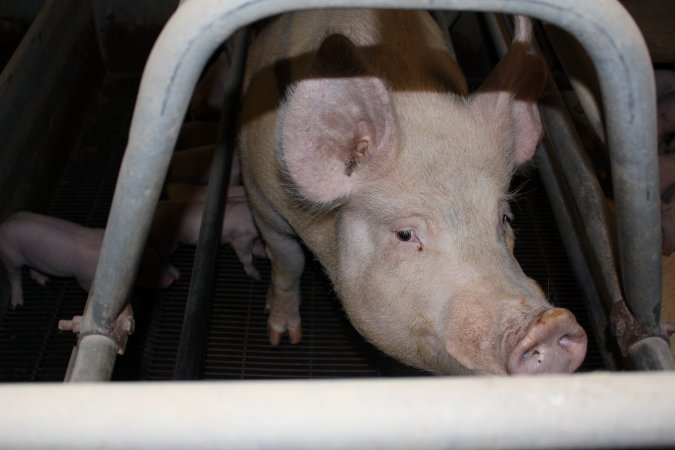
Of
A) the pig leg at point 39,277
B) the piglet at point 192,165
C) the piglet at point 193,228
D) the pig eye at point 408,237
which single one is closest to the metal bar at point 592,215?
the pig eye at point 408,237

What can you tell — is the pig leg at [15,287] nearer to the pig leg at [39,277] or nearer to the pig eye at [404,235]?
the pig leg at [39,277]

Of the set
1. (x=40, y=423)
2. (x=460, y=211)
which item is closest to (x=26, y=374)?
(x=460, y=211)

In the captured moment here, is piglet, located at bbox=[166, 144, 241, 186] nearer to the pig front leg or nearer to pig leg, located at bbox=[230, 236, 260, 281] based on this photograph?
pig leg, located at bbox=[230, 236, 260, 281]

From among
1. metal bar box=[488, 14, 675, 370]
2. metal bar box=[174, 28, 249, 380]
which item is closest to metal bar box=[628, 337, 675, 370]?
metal bar box=[488, 14, 675, 370]

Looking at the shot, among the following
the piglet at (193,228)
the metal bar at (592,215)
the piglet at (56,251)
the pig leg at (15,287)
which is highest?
the metal bar at (592,215)

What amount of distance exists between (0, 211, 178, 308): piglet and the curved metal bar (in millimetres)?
2236

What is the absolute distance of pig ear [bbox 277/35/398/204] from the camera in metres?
1.70

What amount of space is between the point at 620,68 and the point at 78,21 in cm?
434

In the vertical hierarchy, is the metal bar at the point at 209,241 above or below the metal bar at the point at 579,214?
below

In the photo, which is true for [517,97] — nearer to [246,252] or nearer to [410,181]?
[410,181]

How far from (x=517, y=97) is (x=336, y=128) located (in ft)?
2.23

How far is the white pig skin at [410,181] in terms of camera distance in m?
1.78

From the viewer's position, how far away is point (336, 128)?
6.34 feet

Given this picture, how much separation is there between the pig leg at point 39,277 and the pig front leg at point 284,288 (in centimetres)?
134
